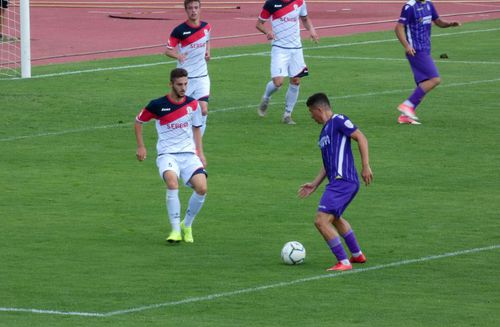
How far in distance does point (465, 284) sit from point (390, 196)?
186 inches

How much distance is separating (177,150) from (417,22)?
8.69 meters

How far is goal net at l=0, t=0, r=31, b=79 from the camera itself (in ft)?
94.2

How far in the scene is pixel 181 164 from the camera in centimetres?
1502

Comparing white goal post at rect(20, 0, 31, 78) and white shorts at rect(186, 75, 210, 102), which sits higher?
white shorts at rect(186, 75, 210, 102)

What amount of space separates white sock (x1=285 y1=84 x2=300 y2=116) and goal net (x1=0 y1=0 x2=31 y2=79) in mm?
7733

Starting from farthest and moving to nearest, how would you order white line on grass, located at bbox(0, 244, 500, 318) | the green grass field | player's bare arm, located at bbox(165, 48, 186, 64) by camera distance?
player's bare arm, located at bbox(165, 48, 186, 64), the green grass field, white line on grass, located at bbox(0, 244, 500, 318)

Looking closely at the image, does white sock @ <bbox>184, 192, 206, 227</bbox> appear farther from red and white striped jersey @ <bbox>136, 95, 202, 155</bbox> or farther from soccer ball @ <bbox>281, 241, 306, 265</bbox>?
soccer ball @ <bbox>281, 241, 306, 265</bbox>

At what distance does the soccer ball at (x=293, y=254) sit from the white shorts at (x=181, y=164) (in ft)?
5.64

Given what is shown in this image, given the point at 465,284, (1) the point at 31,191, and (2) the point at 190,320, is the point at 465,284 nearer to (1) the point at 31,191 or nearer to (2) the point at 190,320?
(2) the point at 190,320

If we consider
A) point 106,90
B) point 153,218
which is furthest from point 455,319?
point 106,90

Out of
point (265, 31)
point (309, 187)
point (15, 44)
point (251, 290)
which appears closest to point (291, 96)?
point (265, 31)

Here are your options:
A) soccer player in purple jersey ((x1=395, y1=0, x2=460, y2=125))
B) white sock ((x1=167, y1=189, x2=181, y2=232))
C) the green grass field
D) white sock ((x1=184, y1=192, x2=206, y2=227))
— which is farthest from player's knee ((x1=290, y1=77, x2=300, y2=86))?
white sock ((x1=167, y1=189, x2=181, y2=232))

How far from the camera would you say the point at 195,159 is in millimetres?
15039

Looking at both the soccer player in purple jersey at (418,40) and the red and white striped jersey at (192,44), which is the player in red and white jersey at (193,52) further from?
the soccer player in purple jersey at (418,40)
